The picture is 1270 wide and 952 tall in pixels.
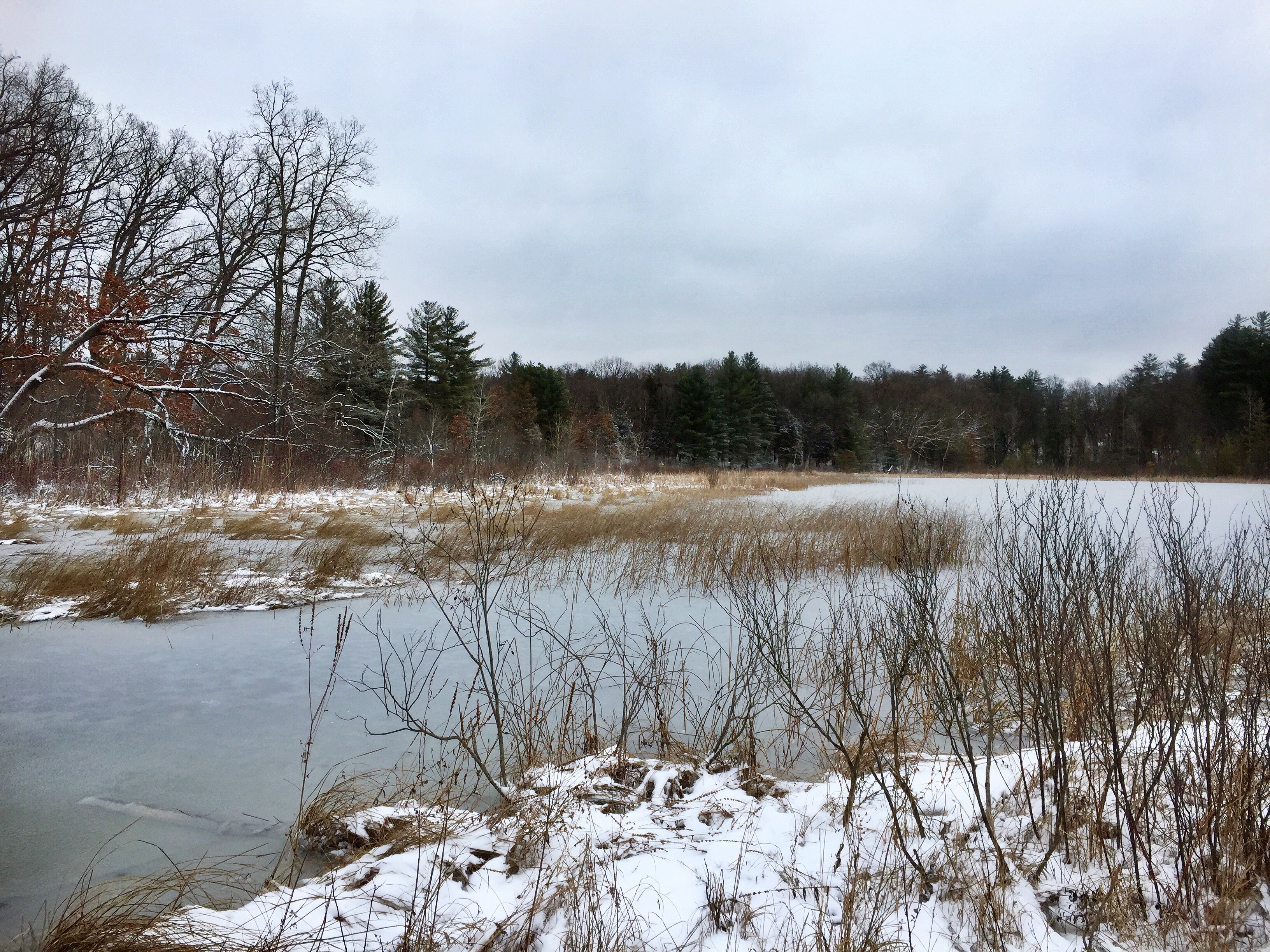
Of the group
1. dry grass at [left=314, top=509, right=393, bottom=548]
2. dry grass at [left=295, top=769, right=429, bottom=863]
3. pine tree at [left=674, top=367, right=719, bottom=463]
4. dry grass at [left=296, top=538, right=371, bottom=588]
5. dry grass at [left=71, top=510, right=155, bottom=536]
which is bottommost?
dry grass at [left=295, top=769, right=429, bottom=863]

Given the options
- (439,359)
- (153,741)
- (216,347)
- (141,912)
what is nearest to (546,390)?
(439,359)

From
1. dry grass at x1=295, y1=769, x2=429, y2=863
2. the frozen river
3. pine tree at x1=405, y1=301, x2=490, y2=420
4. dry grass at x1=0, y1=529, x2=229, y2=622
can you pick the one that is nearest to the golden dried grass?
the frozen river

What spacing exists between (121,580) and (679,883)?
6.12 metres

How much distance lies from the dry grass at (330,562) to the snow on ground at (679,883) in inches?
181

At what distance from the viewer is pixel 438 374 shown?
28625 mm

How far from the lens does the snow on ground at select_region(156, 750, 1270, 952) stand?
179 centimetres

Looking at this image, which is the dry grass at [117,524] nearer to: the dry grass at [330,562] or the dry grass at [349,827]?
the dry grass at [330,562]

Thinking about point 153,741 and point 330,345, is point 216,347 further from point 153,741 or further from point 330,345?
point 153,741

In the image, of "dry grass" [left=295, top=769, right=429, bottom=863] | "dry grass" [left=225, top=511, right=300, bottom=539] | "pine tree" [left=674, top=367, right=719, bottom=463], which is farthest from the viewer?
"pine tree" [left=674, top=367, right=719, bottom=463]

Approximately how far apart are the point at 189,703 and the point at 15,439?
36.6 feet

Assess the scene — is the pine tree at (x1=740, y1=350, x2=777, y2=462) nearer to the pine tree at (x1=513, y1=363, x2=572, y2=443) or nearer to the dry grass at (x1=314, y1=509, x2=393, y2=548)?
the pine tree at (x1=513, y1=363, x2=572, y2=443)

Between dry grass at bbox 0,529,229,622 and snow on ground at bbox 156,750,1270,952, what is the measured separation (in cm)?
449

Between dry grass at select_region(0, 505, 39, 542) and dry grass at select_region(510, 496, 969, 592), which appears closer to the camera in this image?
dry grass at select_region(510, 496, 969, 592)

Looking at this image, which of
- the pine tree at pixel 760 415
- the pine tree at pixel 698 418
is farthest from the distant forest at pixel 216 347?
the pine tree at pixel 760 415
